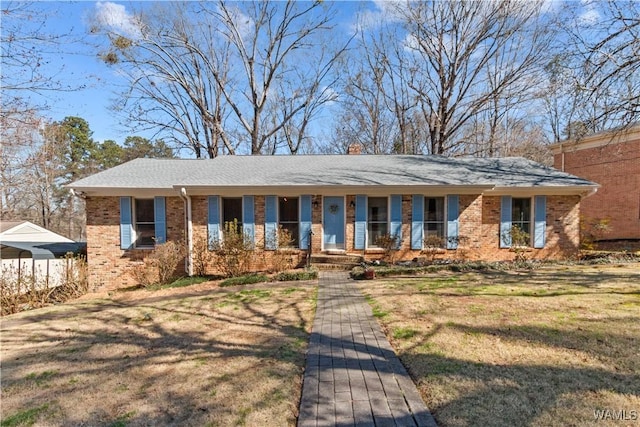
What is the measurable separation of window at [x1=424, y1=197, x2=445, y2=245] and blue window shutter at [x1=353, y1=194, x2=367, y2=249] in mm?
2319

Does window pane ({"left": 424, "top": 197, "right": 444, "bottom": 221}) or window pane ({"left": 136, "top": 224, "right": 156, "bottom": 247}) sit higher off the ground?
window pane ({"left": 424, "top": 197, "right": 444, "bottom": 221})

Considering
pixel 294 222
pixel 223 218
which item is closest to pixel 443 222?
pixel 294 222

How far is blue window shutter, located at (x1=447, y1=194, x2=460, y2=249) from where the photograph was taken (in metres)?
10.8

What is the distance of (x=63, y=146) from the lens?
26.5 meters

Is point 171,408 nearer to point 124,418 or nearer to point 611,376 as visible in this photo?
point 124,418

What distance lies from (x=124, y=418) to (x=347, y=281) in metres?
6.44

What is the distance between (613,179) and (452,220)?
38.9ft

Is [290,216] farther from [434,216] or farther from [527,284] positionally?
[527,284]

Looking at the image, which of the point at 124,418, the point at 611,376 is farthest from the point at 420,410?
the point at 124,418

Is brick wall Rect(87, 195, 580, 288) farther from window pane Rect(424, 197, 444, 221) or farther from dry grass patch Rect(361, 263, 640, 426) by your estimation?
dry grass patch Rect(361, 263, 640, 426)

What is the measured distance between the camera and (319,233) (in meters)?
10.9

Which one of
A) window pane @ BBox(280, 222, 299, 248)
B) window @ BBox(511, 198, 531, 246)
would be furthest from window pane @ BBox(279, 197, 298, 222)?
window @ BBox(511, 198, 531, 246)

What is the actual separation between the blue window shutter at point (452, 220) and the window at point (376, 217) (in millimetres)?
2218

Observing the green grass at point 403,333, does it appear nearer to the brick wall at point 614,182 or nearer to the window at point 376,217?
the window at point 376,217
